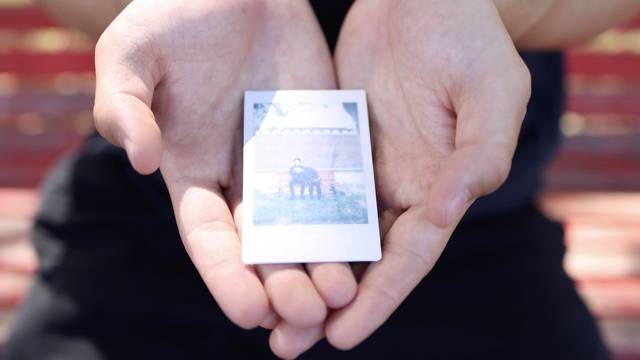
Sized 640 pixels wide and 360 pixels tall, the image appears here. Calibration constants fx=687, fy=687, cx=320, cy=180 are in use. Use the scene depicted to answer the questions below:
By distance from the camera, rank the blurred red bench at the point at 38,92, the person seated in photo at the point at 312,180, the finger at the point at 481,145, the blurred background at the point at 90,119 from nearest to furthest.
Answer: the finger at the point at 481,145
the person seated in photo at the point at 312,180
the blurred background at the point at 90,119
the blurred red bench at the point at 38,92

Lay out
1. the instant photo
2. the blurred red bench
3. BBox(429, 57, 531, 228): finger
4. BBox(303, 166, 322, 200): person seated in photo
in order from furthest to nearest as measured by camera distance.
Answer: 1. the blurred red bench
2. BBox(303, 166, 322, 200): person seated in photo
3. the instant photo
4. BBox(429, 57, 531, 228): finger

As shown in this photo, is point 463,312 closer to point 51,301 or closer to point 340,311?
point 340,311

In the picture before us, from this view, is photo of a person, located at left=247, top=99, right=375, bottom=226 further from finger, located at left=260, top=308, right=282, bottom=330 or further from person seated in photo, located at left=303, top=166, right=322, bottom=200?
finger, located at left=260, top=308, right=282, bottom=330

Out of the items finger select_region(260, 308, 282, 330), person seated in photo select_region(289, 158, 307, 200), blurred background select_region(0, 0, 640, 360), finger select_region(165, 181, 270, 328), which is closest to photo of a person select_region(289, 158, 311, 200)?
person seated in photo select_region(289, 158, 307, 200)

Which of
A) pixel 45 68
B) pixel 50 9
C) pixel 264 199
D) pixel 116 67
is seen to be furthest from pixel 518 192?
pixel 45 68

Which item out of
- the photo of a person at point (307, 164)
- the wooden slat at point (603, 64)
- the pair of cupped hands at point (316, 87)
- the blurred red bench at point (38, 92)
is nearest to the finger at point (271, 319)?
the pair of cupped hands at point (316, 87)

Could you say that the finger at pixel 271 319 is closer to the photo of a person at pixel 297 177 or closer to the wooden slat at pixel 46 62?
the photo of a person at pixel 297 177

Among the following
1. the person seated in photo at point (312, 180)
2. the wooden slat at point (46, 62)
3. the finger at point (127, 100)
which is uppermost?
the wooden slat at point (46, 62)
